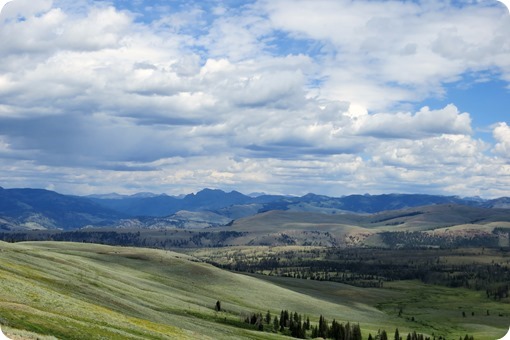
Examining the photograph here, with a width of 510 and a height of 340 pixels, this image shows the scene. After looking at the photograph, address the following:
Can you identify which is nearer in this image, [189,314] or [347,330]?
[189,314]

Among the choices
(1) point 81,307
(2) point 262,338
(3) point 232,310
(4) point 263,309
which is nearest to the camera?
(1) point 81,307

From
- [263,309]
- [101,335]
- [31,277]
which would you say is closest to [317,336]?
[263,309]

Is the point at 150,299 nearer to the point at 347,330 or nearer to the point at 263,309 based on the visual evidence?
the point at 347,330

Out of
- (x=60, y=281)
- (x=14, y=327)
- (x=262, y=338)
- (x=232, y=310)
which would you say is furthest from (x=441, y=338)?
(x=14, y=327)

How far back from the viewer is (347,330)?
14238 centimetres

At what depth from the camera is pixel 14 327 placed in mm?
56062

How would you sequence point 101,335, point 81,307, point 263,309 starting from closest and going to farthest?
point 101,335 → point 81,307 → point 263,309

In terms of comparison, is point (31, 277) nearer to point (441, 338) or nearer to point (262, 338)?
point (262, 338)

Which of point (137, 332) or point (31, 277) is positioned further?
point (31, 277)

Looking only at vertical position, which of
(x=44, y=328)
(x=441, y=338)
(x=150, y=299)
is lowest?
(x=441, y=338)

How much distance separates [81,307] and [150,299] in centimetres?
5625

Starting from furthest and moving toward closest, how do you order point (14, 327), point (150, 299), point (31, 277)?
point (150, 299)
point (31, 277)
point (14, 327)

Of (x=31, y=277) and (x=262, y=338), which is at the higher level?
(x=31, y=277)

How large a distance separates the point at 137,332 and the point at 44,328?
668 inches
